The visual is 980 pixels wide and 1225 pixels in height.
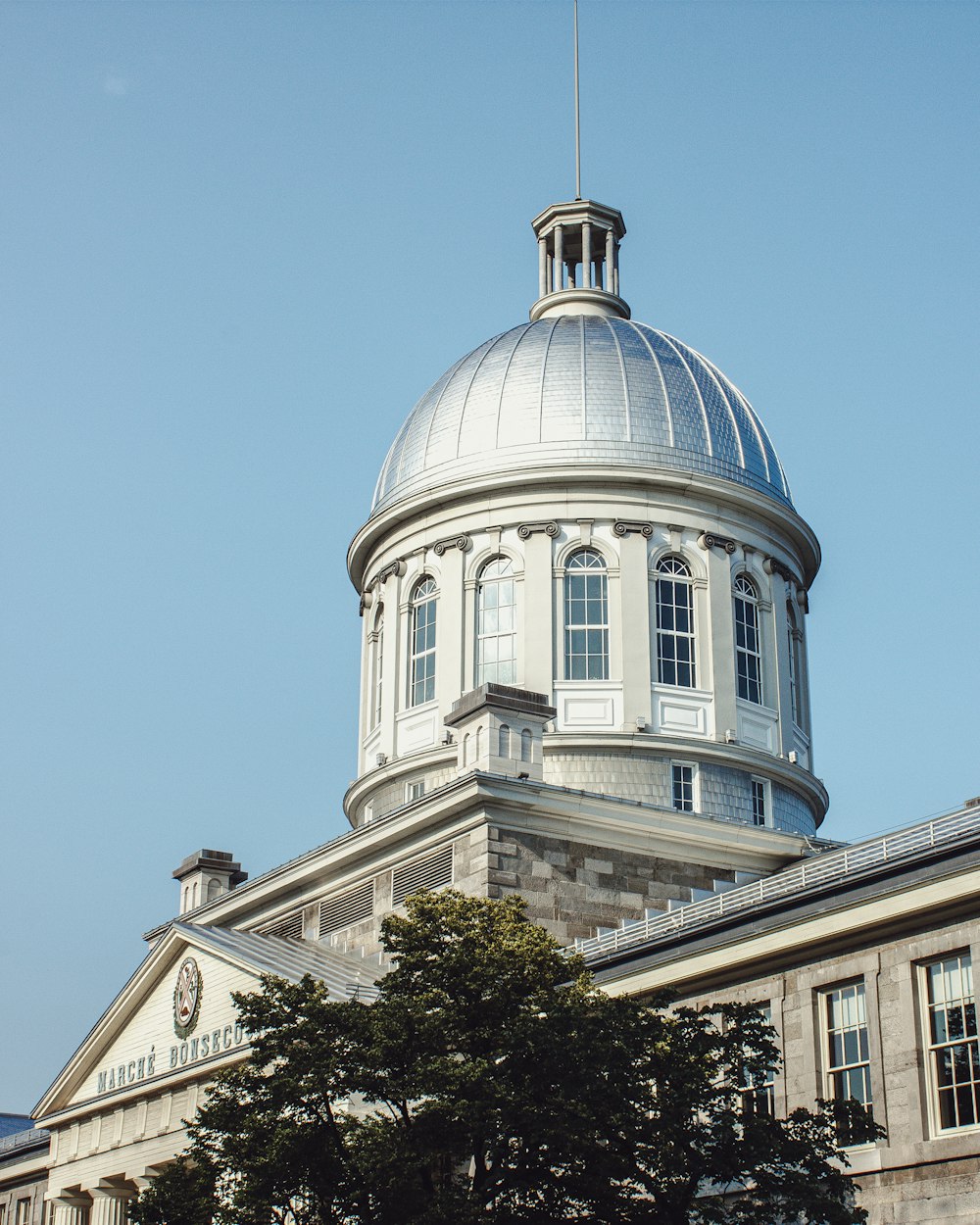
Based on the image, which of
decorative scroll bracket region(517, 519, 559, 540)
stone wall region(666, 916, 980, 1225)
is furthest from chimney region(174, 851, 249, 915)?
stone wall region(666, 916, 980, 1225)

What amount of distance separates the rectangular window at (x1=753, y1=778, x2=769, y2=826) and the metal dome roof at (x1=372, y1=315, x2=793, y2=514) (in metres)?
7.49

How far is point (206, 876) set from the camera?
47875mm

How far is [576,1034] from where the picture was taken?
22438 mm

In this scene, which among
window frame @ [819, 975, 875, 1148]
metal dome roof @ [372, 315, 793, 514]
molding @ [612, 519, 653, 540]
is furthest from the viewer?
metal dome roof @ [372, 315, 793, 514]

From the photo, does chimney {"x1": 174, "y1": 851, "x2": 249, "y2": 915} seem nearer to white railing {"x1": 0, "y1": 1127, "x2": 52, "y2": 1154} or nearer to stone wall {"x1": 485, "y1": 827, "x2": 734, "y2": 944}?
white railing {"x1": 0, "y1": 1127, "x2": 52, "y2": 1154}

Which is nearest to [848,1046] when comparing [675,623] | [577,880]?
[577,880]

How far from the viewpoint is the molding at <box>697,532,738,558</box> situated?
144ft

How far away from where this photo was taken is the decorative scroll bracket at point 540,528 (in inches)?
1715

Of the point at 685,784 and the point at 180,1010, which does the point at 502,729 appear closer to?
the point at 685,784

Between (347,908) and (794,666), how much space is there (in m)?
13.3

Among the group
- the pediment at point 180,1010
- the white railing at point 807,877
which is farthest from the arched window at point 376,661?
the white railing at point 807,877

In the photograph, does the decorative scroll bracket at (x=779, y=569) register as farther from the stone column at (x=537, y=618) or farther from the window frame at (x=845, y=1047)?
the window frame at (x=845, y=1047)

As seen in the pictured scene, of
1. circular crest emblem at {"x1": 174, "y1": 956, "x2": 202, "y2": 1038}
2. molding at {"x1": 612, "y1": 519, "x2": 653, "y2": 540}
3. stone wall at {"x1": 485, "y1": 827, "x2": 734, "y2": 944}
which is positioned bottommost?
circular crest emblem at {"x1": 174, "y1": 956, "x2": 202, "y2": 1038}

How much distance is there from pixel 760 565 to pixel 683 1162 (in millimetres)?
25558
